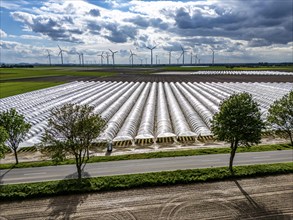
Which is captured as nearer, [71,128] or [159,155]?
[71,128]

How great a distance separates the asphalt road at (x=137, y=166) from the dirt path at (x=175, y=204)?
19.2 ft

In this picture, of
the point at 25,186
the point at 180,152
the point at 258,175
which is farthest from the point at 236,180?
the point at 25,186

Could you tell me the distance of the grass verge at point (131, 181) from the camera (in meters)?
31.2

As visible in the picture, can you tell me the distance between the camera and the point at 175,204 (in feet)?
93.1

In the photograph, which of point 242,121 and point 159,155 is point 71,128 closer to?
point 159,155

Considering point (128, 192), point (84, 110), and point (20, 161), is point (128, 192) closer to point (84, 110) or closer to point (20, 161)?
point (84, 110)

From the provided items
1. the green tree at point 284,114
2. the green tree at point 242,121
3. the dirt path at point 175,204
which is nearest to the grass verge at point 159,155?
the green tree at point 284,114

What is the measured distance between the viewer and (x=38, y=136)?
52438 millimetres

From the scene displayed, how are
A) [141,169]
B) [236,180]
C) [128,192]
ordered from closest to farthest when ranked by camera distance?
[128,192] → [236,180] → [141,169]

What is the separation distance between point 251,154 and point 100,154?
92.6 feet

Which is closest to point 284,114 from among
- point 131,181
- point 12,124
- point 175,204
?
point 175,204

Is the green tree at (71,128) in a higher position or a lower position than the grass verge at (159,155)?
higher

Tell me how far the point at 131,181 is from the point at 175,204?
750cm

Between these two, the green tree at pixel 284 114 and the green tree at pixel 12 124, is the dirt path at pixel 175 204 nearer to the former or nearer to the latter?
the green tree at pixel 284 114
